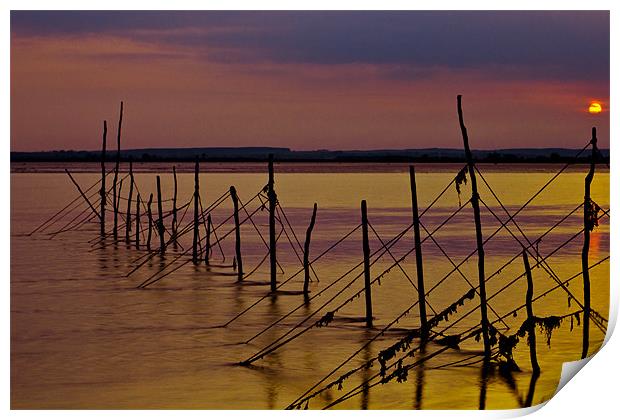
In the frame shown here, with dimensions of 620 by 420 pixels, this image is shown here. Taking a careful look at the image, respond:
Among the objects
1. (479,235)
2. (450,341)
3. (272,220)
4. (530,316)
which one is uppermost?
(479,235)

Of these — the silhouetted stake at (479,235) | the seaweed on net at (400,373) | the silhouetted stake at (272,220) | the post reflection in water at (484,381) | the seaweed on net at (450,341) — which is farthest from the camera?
the silhouetted stake at (272,220)

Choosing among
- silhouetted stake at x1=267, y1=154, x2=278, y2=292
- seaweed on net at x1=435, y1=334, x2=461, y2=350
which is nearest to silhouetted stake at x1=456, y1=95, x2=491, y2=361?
seaweed on net at x1=435, y1=334, x2=461, y2=350

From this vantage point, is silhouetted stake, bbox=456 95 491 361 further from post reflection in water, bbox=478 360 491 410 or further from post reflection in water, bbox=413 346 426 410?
post reflection in water, bbox=413 346 426 410

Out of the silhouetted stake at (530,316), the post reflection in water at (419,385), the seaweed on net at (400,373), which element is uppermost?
the silhouetted stake at (530,316)

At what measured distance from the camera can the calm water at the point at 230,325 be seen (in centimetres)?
657

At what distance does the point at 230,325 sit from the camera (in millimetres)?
8734

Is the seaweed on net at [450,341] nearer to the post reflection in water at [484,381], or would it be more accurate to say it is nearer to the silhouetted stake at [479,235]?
the post reflection in water at [484,381]

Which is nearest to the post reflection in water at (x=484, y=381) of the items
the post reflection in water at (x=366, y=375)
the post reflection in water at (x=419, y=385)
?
the post reflection in water at (x=419, y=385)

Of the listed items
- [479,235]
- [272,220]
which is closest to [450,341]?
[479,235]

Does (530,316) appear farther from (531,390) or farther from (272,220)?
(272,220)

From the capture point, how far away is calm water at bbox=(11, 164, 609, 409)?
6.57 m

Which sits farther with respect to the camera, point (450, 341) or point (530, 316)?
point (450, 341)
